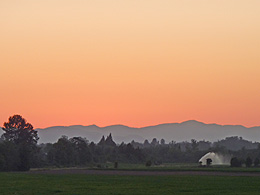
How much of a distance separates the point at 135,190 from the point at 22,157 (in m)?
72.9

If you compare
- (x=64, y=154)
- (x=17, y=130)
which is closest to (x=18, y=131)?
(x=17, y=130)

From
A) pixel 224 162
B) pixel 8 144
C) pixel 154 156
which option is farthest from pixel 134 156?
pixel 8 144

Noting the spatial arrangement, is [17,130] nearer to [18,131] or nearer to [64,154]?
[18,131]

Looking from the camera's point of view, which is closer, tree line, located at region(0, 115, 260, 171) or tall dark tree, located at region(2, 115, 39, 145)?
tree line, located at region(0, 115, 260, 171)

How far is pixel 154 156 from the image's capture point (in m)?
184

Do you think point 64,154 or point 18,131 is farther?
point 18,131

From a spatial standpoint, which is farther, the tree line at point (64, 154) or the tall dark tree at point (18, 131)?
the tall dark tree at point (18, 131)

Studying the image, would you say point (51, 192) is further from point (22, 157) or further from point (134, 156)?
point (134, 156)

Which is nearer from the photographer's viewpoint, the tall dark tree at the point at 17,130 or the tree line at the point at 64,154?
the tree line at the point at 64,154


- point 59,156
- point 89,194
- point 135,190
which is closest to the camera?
point 89,194

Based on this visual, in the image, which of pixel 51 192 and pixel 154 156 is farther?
pixel 154 156

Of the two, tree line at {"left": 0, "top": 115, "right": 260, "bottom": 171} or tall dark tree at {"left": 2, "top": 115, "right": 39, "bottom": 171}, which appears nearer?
tree line at {"left": 0, "top": 115, "right": 260, "bottom": 171}

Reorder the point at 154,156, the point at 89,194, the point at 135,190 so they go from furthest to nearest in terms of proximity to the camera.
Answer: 1. the point at 154,156
2. the point at 135,190
3. the point at 89,194

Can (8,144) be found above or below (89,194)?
above
